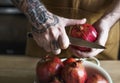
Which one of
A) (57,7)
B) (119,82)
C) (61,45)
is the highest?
(57,7)

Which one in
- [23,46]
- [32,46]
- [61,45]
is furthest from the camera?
[23,46]

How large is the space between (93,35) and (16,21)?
125 cm

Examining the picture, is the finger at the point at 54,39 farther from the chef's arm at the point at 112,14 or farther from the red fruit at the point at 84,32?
the chef's arm at the point at 112,14

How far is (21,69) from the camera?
103 cm

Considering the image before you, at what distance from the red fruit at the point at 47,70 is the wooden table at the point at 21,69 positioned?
125 mm

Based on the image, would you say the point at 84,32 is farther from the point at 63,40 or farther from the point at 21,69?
the point at 21,69

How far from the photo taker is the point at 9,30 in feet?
6.95

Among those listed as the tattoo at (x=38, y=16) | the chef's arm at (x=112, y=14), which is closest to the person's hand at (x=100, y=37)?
the chef's arm at (x=112, y=14)

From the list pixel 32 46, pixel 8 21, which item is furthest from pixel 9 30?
pixel 32 46

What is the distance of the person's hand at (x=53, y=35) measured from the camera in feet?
2.90

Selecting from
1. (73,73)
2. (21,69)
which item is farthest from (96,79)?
(21,69)

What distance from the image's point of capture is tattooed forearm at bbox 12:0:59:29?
909 millimetres

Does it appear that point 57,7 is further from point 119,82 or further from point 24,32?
point 24,32

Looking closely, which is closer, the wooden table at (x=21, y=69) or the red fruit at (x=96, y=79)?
the red fruit at (x=96, y=79)
